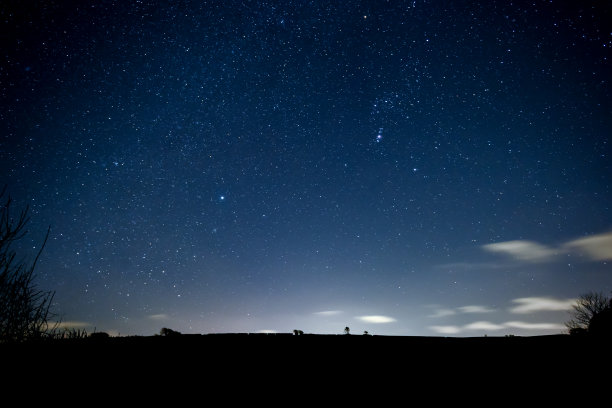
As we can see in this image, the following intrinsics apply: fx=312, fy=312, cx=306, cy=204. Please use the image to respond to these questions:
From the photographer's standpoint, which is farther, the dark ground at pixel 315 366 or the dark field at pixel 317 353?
the dark field at pixel 317 353

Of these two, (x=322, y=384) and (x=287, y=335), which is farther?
(x=287, y=335)

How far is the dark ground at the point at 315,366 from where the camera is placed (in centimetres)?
201

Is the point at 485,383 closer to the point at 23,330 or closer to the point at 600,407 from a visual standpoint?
the point at 600,407

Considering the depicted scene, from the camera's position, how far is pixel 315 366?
2312 millimetres

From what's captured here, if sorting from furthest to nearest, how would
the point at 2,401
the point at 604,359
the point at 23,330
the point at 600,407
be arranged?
the point at 23,330, the point at 604,359, the point at 600,407, the point at 2,401

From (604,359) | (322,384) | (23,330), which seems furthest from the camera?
(23,330)

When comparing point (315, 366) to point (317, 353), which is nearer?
point (315, 366)

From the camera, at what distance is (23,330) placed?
9820 millimetres

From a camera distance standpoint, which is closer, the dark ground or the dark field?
the dark ground

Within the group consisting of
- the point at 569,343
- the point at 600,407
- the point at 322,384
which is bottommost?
the point at 600,407

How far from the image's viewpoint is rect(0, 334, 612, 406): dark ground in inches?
79.3

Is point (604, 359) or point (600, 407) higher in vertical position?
point (604, 359)

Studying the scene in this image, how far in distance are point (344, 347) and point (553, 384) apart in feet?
4.84

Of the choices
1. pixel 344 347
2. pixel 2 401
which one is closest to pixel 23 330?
pixel 2 401
